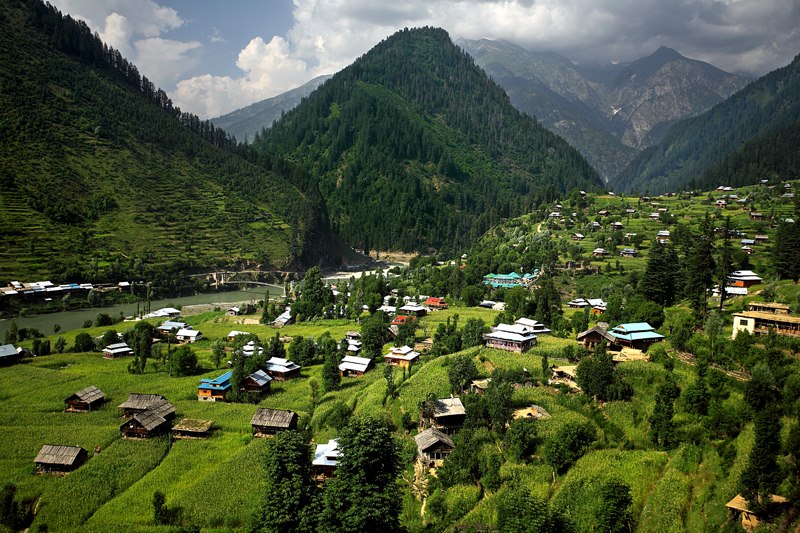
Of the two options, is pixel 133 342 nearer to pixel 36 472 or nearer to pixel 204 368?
pixel 204 368

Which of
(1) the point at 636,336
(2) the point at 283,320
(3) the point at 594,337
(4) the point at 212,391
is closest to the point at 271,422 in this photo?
(4) the point at 212,391

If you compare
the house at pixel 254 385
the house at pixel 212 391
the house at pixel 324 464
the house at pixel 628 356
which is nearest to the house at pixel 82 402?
the house at pixel 212 391

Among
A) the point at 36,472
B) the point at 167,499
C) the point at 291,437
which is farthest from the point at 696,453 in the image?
the point at 36,472

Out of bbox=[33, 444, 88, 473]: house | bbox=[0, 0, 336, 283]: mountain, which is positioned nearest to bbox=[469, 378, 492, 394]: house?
bbox=[33, 444, 88, 473]: house

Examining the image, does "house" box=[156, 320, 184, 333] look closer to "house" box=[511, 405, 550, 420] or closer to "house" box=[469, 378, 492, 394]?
"house" box=[469, 378, 492, 394]

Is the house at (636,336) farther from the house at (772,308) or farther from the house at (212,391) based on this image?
the house at (212,391)

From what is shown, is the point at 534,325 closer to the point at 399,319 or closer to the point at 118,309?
the point at 399,319
